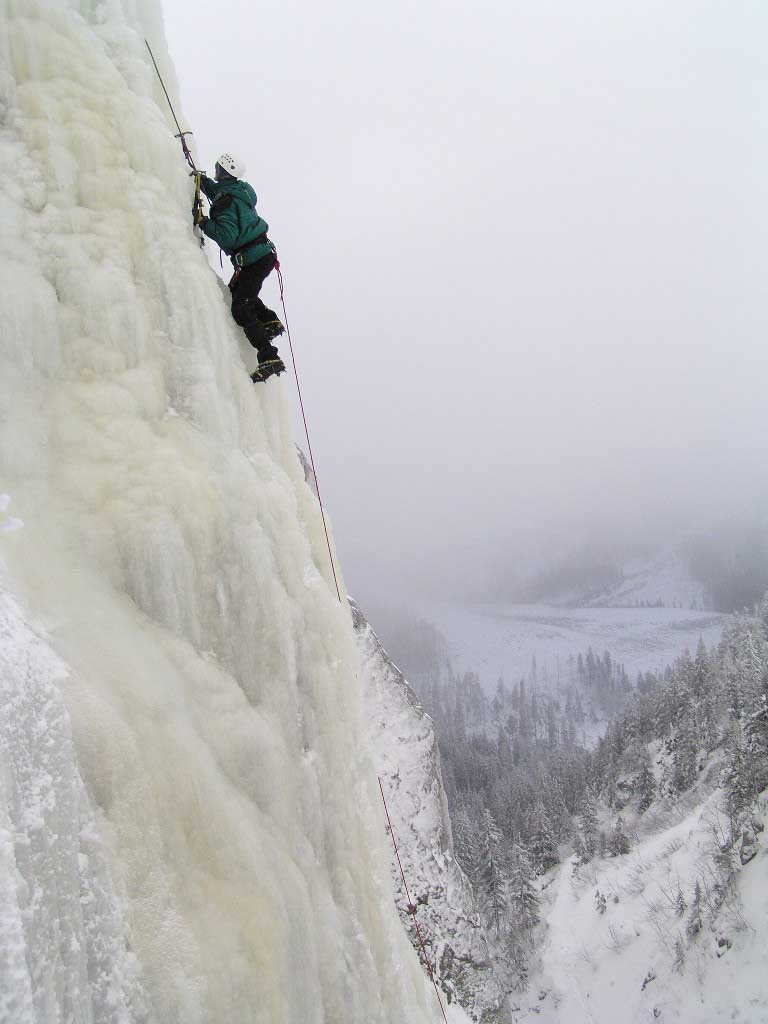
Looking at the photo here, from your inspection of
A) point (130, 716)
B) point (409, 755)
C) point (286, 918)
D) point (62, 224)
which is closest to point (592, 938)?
point (409, 755)

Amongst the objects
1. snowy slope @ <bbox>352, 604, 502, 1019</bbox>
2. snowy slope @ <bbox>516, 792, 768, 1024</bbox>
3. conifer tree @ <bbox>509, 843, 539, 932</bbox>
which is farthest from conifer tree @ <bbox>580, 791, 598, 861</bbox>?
snowy slope @ <bbox>352, 604, 502, 1019</bbox>

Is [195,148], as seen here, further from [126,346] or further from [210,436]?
[210,436]

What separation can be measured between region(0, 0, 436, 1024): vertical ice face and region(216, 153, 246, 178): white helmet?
0.44m

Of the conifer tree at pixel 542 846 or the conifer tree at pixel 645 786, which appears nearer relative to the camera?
the conifer tree at pixel 645 786

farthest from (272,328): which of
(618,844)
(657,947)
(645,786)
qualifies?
(645,786)

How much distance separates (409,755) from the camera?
54.2 feet

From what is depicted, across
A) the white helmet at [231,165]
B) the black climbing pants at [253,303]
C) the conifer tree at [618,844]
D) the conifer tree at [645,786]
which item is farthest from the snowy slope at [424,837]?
the conifer tree at [645,786]

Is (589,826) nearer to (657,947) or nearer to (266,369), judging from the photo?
(657,947)

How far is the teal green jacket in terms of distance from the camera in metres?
5.82

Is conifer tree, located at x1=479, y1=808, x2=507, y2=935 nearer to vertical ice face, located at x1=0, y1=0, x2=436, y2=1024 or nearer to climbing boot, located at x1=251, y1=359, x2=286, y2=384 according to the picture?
vertical ice face, located at x1=0, y1=0, x2=436, y2=1024

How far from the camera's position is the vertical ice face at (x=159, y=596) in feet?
10.1

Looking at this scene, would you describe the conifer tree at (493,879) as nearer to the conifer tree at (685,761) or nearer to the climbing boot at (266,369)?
the conifer tree at (685,761)

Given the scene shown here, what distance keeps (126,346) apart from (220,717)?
3278mm

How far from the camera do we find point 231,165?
19.3 feet
